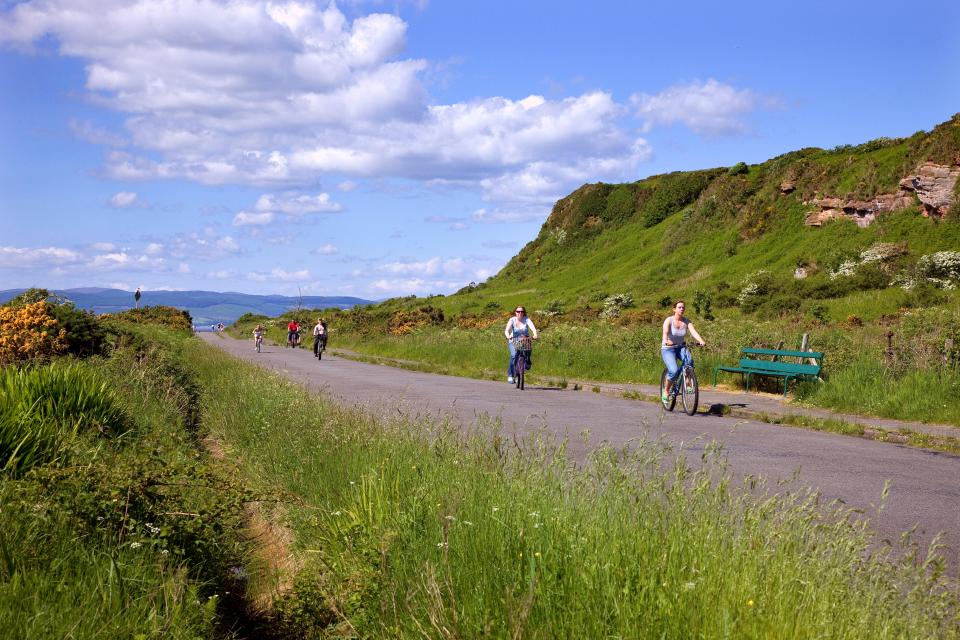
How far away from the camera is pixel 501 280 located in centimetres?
9344

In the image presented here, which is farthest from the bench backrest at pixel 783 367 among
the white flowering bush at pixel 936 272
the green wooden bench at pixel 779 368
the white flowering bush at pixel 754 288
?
the white flowering bush at pixel 754 288

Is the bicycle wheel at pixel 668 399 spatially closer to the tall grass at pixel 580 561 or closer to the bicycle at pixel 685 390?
the bicycle at pixel 685 390

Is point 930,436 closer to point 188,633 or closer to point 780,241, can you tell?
A: point 188,633

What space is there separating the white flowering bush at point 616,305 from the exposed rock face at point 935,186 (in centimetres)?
1537

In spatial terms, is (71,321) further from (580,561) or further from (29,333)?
(580,561)

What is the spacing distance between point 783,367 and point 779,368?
0.13 metres

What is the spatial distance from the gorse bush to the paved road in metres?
3.17

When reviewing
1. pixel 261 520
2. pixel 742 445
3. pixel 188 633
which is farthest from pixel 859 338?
pixel 188 633

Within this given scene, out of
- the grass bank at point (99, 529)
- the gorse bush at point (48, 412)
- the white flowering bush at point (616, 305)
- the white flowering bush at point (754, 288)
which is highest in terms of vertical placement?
the white flowering bush at point (754, 288)

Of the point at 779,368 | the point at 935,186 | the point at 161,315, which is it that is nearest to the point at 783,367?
the point at 779,368

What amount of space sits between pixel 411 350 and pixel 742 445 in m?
25.6

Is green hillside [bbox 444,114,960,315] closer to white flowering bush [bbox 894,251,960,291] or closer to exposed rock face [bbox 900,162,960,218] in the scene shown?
exposed rock face [bbox 900,162,960,218]

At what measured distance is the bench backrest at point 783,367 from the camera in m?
17.3

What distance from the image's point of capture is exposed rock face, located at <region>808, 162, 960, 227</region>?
4356 centimetres
